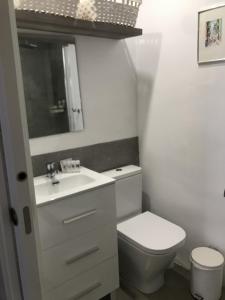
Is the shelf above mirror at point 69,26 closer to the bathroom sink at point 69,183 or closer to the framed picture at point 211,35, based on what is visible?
the framed picture at point 211,35

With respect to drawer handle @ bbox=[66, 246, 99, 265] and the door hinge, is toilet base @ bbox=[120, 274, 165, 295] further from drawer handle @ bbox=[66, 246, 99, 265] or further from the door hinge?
the door hinge

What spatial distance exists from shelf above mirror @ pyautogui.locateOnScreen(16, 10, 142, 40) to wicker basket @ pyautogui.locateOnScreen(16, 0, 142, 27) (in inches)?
1.0

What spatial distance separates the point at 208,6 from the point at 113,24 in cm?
A: 59

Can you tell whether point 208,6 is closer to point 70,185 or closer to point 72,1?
point 72,1

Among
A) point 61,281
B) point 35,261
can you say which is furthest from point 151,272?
point 35,261

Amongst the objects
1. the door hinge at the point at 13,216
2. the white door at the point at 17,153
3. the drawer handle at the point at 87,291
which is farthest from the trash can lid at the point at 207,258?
the door hinge at the point at 13,216

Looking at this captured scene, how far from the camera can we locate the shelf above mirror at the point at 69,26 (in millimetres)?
1483

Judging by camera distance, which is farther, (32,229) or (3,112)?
(32,229)

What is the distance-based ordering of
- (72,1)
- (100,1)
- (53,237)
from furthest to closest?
1. (100,1)
2. (72,1)
3. (53,237)

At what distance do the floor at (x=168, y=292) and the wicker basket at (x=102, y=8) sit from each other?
1.85m

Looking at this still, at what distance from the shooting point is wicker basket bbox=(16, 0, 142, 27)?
1.48m

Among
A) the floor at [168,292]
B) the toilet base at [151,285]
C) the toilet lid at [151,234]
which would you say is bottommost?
the floor at [168,292]

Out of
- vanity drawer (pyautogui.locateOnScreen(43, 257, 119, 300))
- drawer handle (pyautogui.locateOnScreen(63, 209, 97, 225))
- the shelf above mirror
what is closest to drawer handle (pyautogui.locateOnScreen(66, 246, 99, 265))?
vanity drawer (pyautogui.locateOnScreen(43, 257, 119, 300))

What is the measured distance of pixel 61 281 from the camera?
1.55m
